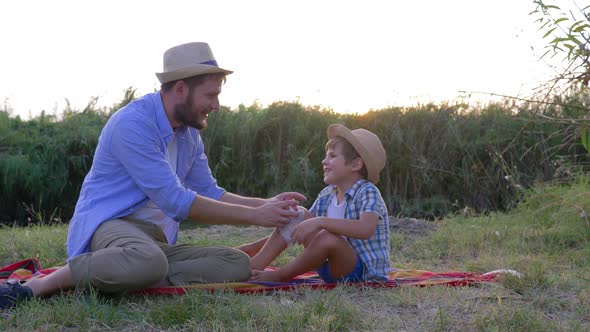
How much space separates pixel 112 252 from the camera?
3.70m

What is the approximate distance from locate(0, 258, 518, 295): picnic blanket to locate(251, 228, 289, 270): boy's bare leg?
0.70 feet

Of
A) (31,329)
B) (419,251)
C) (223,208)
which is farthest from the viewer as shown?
(419,251)

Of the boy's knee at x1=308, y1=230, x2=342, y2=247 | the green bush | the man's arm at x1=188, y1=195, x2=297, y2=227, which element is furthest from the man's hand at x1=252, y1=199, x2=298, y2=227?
the green bush

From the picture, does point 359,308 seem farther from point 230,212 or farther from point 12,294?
point 12,294

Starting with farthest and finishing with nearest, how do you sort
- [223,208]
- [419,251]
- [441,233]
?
[441,233], [419,251], [223,208]

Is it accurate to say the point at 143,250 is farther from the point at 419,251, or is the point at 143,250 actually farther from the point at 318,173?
the point at 318,173

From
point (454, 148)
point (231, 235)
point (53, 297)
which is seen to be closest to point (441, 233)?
point (231, 235)

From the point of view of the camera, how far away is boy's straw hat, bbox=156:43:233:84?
13.6 feet

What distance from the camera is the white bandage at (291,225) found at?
170 inches

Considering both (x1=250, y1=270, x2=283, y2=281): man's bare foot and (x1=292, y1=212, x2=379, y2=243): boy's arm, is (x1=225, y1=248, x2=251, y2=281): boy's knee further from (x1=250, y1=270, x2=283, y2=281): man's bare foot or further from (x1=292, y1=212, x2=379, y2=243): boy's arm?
(x1=292, y1=212, x2=379, y2=243): boy's arm

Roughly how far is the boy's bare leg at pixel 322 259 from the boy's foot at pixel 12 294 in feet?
4.29

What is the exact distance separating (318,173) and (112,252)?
532 centimetres

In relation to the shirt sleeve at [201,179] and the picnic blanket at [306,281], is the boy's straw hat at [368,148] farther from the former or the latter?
the shirt sleeve at [201,179]

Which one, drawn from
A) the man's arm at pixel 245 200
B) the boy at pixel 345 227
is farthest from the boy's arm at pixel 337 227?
the man's arm at pixel 245 200
